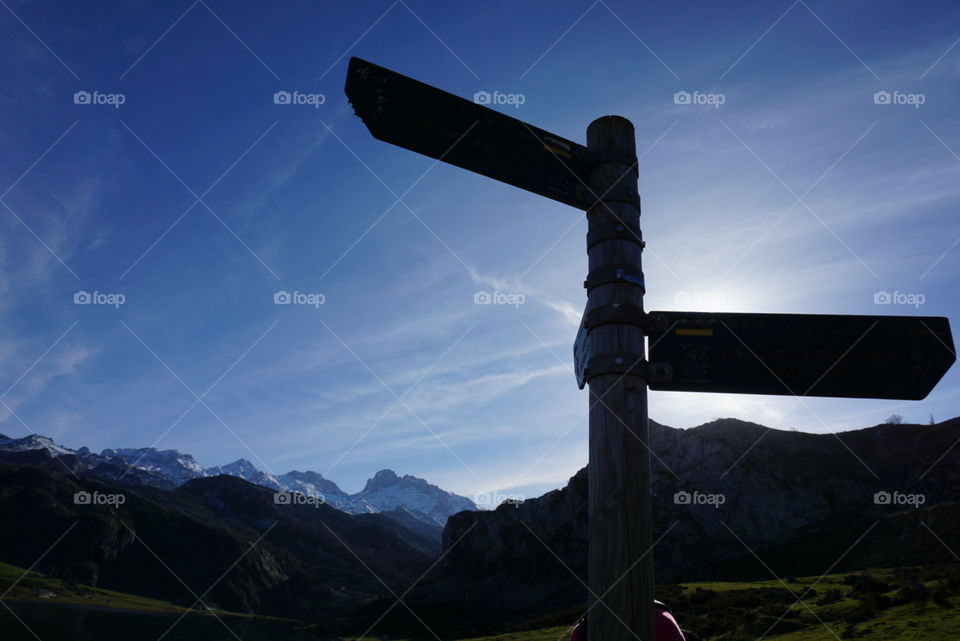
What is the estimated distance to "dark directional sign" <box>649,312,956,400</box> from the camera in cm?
441

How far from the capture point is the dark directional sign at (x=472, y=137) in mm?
4215

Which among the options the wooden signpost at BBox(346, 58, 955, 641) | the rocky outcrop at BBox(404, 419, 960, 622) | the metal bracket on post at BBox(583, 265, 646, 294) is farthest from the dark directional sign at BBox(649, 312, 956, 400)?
the rocky outcrop at BBox(404, 419, 960, 622)

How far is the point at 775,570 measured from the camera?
12069 cm

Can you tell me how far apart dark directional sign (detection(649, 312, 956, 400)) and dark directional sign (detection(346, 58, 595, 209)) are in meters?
1.36

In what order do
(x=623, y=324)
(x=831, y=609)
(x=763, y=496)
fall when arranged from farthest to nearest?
1. (x=763, y=496)
2. (x=831, y=609)
3. (x=623, y=324)

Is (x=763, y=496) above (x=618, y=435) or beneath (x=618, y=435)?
above

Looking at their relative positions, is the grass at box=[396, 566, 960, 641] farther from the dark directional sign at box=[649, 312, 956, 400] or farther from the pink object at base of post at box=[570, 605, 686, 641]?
the pink object at base of post at box=[570, 605, 686, 641]

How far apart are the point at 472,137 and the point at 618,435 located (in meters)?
2.43

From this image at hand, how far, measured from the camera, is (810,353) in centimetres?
450

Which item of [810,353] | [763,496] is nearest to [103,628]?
[763,496]

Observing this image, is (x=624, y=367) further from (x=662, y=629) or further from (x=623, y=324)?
(x=662, y=629)

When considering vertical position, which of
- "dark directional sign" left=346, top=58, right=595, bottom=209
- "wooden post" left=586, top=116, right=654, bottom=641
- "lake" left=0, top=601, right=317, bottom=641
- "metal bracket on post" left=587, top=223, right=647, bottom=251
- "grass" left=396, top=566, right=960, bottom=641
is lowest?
"lake" left=0, top=601, right=317, bottom=641

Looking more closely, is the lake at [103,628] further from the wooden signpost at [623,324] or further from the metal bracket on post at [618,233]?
the metal bracket on post at [618,233]

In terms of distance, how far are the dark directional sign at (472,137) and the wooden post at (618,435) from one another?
257 millimetres
